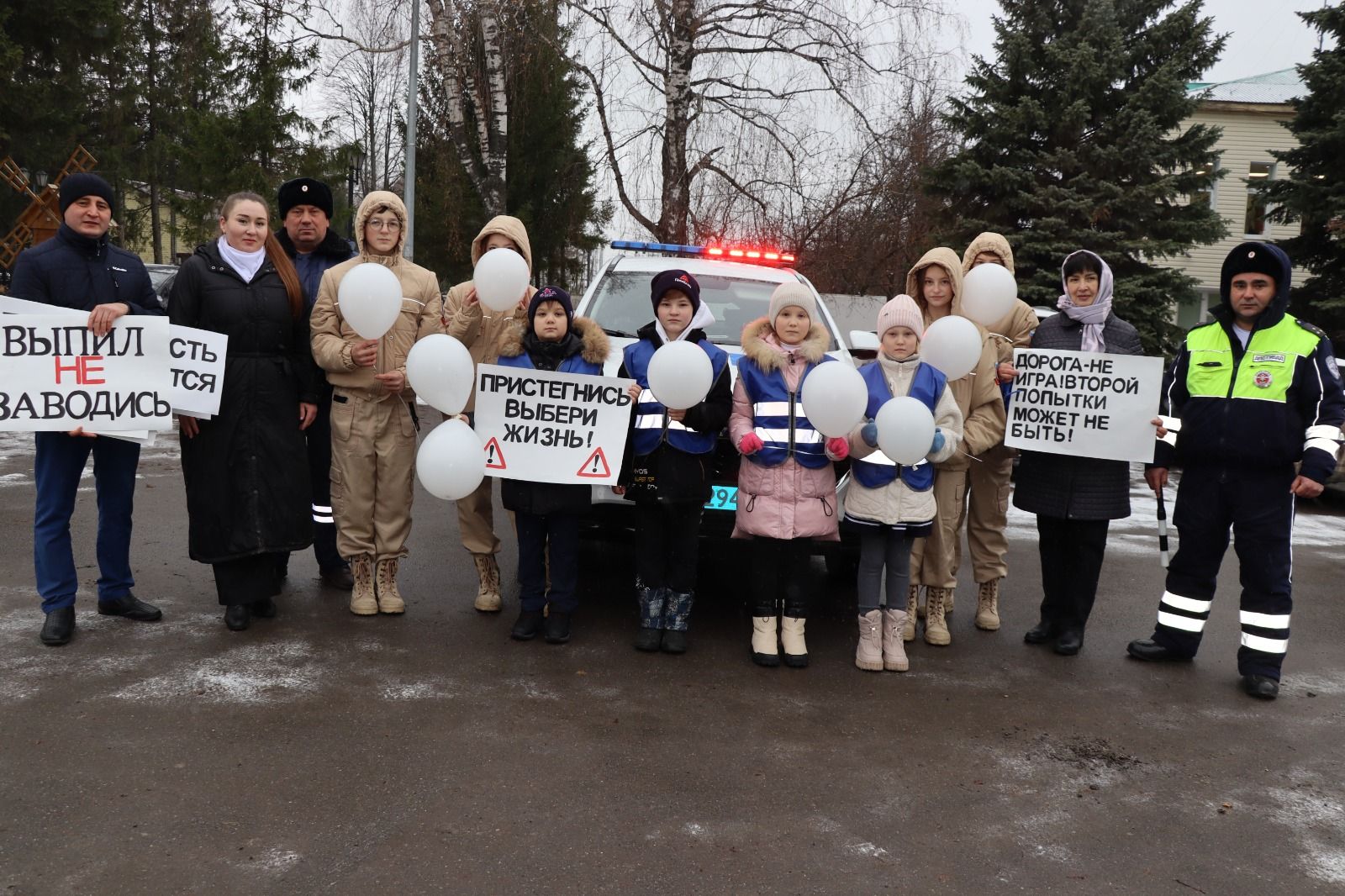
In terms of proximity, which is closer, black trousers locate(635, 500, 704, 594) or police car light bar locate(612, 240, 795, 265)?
black trousers locate(635, 500, 704, 594)

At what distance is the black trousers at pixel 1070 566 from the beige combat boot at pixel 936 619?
538 mm

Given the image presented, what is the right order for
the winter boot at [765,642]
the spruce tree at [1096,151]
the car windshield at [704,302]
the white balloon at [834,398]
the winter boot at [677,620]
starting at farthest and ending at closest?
the spruce tree at [1096,151] → the car windshield at [704,302] → the winter boot at [677,620] → the winter boot at [765,642] → the white balloon at [834,398]

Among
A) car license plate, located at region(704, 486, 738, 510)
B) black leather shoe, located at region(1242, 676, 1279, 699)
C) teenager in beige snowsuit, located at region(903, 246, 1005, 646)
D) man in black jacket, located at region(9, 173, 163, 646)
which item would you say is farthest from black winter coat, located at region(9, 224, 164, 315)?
black leather shoe, located at region(1242, 676, 1279, 699)

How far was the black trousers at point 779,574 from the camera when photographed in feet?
16.1

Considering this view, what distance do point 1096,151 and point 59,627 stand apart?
14604 mm

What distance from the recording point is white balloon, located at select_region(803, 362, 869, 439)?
4.50 meters

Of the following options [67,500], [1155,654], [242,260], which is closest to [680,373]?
[242,260]

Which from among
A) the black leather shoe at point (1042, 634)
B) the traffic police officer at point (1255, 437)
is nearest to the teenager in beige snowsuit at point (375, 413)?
the black leather shoe at point (1042, 634)

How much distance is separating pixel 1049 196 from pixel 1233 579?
9.27m

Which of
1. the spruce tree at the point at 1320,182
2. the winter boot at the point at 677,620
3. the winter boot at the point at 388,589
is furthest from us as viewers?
the spruce tree at the point at 1320,182

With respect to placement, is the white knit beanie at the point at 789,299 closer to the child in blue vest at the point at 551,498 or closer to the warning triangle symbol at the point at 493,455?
the child in blue vest at the point at 551,498

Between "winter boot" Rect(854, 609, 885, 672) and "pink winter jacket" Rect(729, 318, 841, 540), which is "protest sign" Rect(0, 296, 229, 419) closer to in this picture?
"pink winter jacket" Rect(729, 318, 841, 540)

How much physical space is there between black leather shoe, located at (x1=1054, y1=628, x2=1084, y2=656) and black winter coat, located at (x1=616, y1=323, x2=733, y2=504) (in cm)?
203

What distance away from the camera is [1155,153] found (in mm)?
15133
